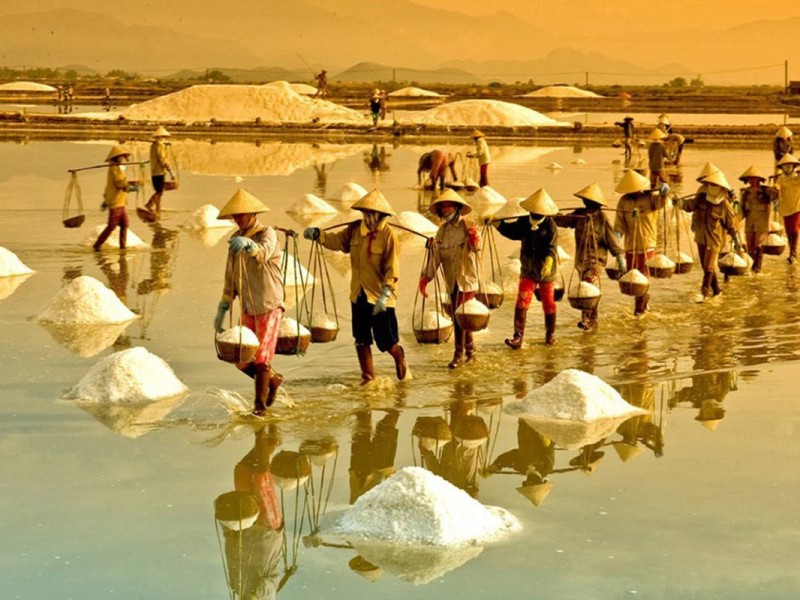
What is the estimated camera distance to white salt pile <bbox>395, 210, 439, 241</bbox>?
1623 centimetres

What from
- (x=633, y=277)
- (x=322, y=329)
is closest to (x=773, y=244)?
(x=633, y=277)

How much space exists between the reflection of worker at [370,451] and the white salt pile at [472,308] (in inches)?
44.0

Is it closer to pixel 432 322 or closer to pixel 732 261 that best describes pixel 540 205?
pixel 432 322

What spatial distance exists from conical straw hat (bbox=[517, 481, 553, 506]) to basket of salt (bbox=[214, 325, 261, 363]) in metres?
1.70

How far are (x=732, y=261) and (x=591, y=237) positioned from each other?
2.12 meters

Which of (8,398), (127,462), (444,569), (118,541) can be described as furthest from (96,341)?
(444,569)

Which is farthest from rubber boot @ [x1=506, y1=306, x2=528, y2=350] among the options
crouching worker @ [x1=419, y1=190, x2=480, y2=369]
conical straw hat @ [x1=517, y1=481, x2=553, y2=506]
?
conical straw hat @ [x1=517, y1=481, x2=553, y2=506]

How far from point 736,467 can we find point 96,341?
4.99 meters

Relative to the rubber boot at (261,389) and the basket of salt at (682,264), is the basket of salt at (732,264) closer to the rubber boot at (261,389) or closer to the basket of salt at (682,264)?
the basket of salt at (682,264)

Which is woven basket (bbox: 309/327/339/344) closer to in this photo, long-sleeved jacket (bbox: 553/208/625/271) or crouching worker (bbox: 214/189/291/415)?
crouching worker (bbox: 214/189/291/415)

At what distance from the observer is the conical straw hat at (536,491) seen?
22.1ft

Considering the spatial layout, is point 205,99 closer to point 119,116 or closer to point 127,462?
point 119,116

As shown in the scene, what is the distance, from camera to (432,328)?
30.1ft

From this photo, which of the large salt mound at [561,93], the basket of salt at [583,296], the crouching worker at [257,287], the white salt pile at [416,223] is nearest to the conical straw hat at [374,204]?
the crouching worker at [257,287]
